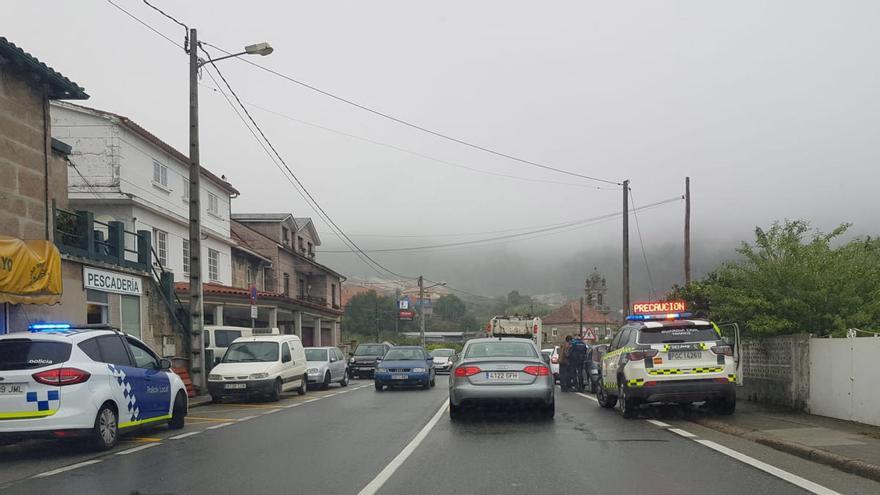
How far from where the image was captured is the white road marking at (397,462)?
7863mm

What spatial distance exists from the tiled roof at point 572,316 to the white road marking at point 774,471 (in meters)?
122

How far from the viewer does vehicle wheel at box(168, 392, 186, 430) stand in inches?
540

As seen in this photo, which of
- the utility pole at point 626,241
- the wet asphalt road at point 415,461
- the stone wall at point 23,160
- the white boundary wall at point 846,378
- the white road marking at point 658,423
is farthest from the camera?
the utility pole at point 626,241

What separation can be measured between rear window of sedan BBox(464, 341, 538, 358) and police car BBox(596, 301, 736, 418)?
1755 mm

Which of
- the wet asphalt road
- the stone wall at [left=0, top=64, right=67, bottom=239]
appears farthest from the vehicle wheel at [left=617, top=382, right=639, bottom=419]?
the stone wall at [left=0, top=64, right=67, bottom=239]

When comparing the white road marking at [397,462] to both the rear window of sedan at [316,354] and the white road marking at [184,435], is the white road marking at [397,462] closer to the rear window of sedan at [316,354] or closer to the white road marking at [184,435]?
the white road marking at [184,435]

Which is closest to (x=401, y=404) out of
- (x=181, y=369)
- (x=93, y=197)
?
(x=181, y=369)

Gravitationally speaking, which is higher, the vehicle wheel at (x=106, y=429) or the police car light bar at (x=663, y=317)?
the police car light bar at (x=663, y=317)

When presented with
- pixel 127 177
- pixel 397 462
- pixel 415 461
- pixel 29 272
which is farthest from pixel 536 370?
pixel 127 177

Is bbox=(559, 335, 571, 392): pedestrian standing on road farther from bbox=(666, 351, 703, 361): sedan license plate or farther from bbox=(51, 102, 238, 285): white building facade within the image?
bbox=(51, 102, 238, 285): white building facade

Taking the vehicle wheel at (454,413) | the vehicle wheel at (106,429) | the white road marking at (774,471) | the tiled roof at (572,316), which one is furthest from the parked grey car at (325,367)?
the tiled roof at (572,316)

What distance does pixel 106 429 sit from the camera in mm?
11039

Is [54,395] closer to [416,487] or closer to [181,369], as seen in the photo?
[416,487]

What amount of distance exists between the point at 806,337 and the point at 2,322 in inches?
592
